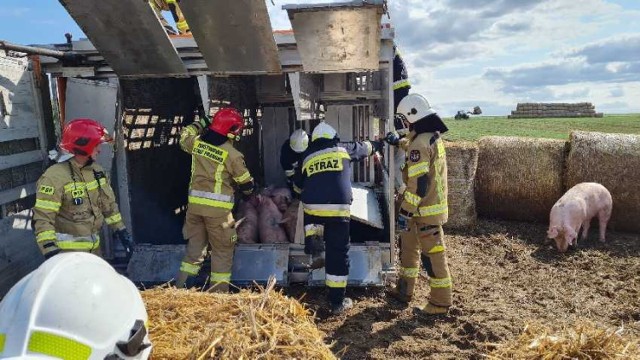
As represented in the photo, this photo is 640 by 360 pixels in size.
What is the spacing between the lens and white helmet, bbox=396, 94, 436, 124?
5172 millimetres

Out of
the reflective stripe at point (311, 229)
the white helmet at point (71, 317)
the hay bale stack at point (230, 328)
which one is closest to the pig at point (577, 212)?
the reflective stripe at point (311, 229)

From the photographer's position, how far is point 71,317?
1.76 m

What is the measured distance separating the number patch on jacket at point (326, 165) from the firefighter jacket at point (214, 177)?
714mm

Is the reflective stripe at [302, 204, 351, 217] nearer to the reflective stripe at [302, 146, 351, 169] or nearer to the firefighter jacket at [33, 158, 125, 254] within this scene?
the reflective stripe at [302, 146, 351, 169]

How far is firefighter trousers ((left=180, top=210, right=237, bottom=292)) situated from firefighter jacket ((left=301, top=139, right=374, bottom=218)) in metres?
0.92

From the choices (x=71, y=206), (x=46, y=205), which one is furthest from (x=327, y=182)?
(x=46, y=205)

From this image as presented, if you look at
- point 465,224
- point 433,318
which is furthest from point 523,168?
point 433,318

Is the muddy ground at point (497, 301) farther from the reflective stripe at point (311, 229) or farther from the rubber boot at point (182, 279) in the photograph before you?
the rubber boot at point (182, 279)

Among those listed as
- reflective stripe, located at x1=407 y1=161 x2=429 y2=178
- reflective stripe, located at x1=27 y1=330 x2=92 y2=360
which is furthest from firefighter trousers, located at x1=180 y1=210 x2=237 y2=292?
reflective stripe, located at x1=27 y1=330 x2=92 y2=360

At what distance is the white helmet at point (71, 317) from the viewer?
1.68 meters

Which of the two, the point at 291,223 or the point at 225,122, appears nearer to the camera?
the point at 225,122

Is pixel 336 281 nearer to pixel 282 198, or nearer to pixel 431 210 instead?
pixel 431 210

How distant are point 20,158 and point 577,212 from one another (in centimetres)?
726

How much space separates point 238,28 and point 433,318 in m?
3.53
